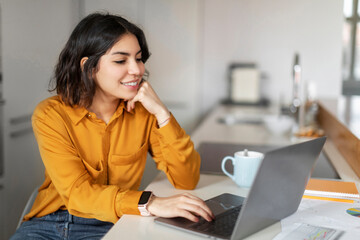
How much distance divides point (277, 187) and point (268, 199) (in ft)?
0.11

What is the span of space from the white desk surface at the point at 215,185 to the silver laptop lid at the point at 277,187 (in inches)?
1.6

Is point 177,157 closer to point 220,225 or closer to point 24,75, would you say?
point 220,225

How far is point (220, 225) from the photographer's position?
0.98 metres

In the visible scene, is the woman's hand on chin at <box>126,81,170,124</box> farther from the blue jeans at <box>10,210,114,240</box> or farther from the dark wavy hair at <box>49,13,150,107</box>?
the blue jeans at <box>10,210,114,240</box>

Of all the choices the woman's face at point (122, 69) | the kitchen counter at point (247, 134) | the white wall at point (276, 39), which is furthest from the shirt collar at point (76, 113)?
the white wall at point (276, 39)

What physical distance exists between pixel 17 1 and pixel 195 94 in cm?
241

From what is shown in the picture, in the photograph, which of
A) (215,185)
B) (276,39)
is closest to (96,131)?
(215,185)

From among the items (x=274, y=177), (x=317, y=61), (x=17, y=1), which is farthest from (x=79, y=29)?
(x=317, y=61)

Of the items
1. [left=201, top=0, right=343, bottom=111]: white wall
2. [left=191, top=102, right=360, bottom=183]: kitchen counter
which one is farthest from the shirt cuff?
[left=201, top=0, right=343, bottom=111]: white wall

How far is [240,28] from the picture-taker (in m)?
3.53

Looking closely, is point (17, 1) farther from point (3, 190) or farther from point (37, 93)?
point (3, 190)

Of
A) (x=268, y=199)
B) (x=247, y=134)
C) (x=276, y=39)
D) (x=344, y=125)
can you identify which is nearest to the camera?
(x=268, y=199)

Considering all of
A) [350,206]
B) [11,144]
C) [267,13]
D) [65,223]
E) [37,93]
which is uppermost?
[267,13]

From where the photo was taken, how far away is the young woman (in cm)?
125
